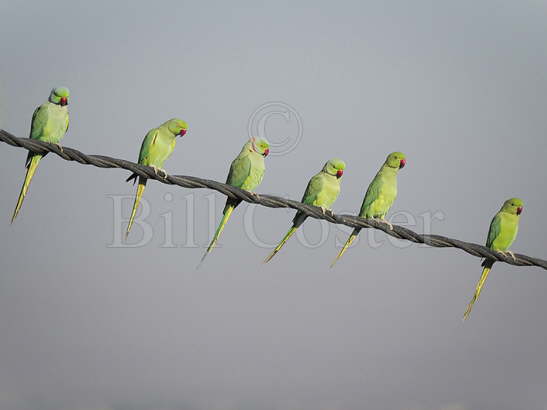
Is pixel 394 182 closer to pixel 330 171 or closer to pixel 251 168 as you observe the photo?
pixel 330 171

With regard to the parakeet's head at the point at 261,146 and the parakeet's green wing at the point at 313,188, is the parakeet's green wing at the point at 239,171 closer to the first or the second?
the parakeet's head at the point at 261,146

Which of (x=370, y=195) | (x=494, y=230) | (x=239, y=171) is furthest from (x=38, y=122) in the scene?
(x=494, y=230)

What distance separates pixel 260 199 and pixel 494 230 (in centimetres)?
422

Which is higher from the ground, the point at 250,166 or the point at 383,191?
the point at 383,191

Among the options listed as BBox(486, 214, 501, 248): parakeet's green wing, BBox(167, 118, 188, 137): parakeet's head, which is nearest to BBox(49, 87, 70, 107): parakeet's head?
BBox(167, 118, 188, 137): parakeet's head

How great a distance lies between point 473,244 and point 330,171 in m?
2.74

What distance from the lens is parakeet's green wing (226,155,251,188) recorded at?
9.23 meters

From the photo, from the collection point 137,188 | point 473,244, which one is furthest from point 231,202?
point 473,244

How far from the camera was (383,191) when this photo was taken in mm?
10008

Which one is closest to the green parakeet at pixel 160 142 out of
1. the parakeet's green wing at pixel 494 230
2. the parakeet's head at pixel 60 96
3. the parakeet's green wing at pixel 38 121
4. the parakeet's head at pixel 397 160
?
the parakeet's head at pixel 60 96

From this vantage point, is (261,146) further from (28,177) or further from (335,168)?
(28,177)

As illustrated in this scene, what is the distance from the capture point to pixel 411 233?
24.0ft

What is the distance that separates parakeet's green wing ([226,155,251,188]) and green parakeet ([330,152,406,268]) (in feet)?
6.20

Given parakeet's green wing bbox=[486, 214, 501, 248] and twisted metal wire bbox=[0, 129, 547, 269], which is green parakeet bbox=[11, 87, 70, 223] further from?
parakeet's green wing bbox=[486, 214, 501, 248]
